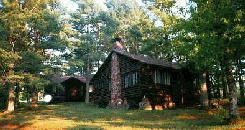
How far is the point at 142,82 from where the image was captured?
40.8 meters

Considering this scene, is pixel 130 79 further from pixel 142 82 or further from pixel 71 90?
pixel 71 90

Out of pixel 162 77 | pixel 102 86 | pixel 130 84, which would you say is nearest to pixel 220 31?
pixel 162 77

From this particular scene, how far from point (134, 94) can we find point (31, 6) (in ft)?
55.1

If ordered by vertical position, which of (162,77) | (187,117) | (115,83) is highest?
(162,77)

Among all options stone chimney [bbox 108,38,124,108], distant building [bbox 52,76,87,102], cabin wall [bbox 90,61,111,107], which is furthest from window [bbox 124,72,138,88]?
distant building [bbox 52,76,87,102]

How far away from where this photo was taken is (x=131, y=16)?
8075cm

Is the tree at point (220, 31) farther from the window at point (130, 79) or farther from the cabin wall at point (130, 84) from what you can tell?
the window at point (130, 79)

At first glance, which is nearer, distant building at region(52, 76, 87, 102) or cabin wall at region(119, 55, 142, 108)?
cabin wall at region(119, 55, 142, 108)

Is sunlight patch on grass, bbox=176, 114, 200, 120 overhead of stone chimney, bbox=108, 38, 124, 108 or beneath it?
beneath

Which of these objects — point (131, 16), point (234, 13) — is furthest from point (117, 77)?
point (131, 16)

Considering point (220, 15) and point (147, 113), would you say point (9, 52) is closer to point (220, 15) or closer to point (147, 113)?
point (147, 113)

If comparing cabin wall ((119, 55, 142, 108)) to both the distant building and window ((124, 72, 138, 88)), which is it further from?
the distant building

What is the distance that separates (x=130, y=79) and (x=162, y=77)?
159 inches

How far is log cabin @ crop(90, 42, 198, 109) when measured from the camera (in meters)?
40.6
